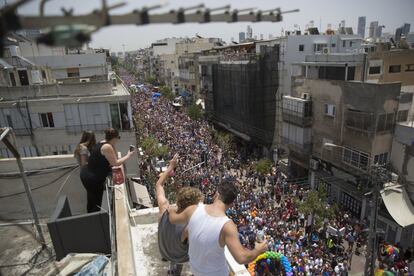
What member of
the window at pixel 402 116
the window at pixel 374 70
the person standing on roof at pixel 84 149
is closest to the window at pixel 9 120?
the person standing on roof at pixel 84 149

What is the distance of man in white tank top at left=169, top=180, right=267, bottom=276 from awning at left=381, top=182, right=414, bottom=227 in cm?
1873

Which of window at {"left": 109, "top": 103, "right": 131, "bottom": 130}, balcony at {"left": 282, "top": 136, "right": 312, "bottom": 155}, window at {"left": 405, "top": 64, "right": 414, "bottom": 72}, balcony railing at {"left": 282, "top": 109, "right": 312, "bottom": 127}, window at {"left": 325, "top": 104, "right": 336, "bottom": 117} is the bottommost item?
balcony at {"left": 282, "top": 136, "right": 312, "bottom": 155}

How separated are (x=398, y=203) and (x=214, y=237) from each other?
774 inches

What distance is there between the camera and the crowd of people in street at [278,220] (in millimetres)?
15586

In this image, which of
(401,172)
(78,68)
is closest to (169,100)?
(78,68)

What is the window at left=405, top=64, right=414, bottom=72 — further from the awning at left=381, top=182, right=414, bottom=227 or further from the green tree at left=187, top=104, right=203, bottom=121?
the green tree at left=187, top=104, right=203, bottom=121

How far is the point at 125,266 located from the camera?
396 centimetres

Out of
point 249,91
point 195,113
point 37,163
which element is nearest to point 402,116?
point 249,91

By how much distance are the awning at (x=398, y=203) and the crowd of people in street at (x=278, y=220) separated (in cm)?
189

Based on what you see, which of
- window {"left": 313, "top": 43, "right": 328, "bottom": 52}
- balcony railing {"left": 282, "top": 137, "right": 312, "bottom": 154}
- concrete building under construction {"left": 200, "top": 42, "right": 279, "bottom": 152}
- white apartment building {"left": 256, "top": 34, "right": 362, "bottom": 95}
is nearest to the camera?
balcony railing {"left": 282, "top": 137, "right": 312, "bottom": 154}

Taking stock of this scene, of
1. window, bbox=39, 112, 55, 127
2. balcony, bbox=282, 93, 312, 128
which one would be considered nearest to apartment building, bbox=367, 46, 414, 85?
balcony, bbox=282, 93, 312, 128

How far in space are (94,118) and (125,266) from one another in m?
17.4

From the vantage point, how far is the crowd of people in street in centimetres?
1559

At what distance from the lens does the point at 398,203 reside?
755 inches
